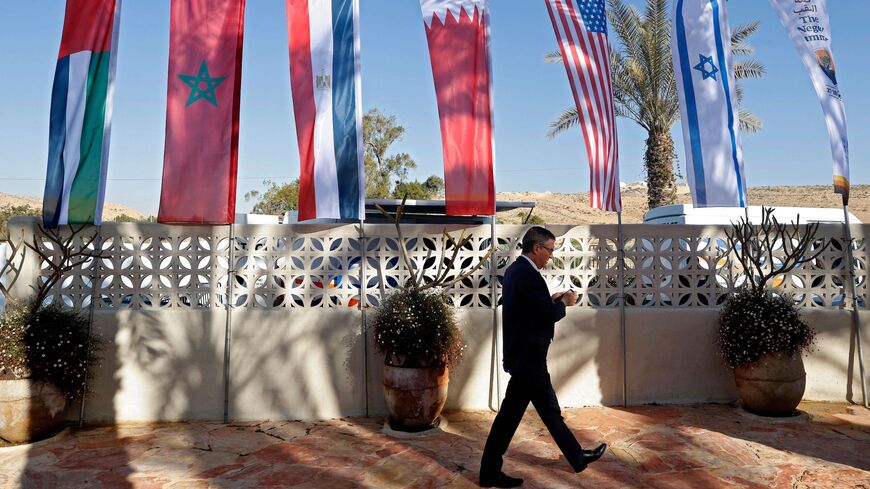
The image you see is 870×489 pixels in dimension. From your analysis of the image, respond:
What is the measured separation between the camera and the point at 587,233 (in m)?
6.95

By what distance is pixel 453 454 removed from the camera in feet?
17.8

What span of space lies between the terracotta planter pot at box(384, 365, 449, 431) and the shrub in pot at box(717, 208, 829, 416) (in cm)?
310

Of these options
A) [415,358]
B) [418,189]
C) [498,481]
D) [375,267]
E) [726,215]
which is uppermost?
[418,189]

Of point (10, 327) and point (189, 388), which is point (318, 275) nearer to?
A: point (189, 388)

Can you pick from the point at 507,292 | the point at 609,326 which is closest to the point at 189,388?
the point at 507,292

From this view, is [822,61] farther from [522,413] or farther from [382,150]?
[382,150]

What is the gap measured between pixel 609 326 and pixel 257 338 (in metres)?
3.84

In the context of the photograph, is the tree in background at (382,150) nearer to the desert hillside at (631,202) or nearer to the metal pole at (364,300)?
the desert hillside at (631,202)

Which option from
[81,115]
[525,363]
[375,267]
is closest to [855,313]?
[525,363]

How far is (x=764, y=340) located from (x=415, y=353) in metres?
3.50

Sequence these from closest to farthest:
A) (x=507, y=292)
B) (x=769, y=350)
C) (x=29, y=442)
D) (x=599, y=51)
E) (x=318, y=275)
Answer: (x=507, y=292) < (x=29, y=442) < (x=769, y=350) < (x=318, y=275) < (x=599, y=51)

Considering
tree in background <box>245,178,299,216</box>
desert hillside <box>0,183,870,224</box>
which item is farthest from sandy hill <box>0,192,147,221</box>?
tree in background <box>245,178,299,216</box>

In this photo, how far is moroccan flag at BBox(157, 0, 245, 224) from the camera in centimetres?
630

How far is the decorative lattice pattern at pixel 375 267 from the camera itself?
6.53 meters
